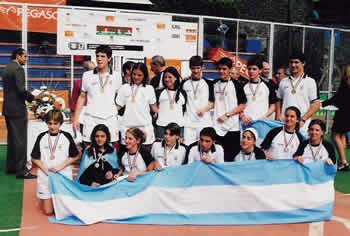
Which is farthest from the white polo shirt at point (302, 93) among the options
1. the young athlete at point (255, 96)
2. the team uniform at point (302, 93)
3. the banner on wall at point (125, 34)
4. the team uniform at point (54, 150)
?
the banner on wall at point (125, 34)

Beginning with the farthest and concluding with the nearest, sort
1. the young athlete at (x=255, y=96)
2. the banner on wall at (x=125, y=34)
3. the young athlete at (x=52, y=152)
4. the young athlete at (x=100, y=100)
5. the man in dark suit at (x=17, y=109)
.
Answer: the banner on wall at (x=125, y=34) → the man in dark suit at (x=17, y=109) → the young athlete at (x=255, y=96) → the young athlete at (x=100, y=100) → the young athlete at (x=52, y=152)

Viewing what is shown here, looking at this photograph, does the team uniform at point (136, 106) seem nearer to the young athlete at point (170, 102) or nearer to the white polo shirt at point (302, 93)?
the young athlete at point (170, 102)

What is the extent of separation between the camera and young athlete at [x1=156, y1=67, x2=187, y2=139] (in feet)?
21.7

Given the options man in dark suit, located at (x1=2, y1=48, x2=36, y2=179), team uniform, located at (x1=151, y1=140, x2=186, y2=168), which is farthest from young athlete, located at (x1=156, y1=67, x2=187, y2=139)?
man in dark suit, located at (x1=2, y1=48, x2=36, y2=179)

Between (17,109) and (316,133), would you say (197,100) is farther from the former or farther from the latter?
(17,109)

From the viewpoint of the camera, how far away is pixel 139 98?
6508 mm

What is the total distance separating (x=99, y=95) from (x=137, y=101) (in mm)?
524

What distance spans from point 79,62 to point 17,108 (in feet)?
16.8

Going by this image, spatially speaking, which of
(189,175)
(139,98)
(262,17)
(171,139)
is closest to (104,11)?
(139,98)

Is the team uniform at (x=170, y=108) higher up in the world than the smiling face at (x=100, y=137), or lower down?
higher up

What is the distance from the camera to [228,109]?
6.77 metres

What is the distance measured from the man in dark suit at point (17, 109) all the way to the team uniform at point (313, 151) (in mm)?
4399

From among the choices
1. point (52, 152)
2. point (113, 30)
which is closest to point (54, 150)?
point (52, 152)

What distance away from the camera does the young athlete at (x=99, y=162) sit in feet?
20.0
